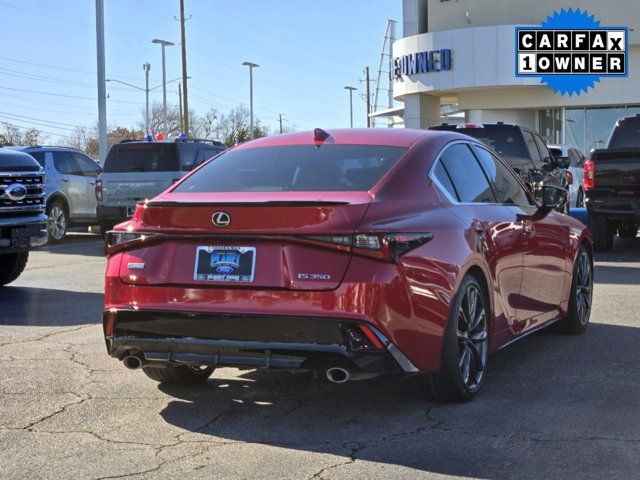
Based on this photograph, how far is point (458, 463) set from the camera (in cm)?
467

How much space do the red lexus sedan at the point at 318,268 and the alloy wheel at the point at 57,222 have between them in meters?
13.7

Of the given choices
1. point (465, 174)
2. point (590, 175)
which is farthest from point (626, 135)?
point (465, 174)

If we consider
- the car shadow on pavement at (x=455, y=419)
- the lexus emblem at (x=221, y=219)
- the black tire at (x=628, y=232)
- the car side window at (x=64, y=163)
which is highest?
the car side window at (x=64, y=163)

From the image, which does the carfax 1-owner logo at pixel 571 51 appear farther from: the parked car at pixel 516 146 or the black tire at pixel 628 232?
the parked car at pixel 516 146

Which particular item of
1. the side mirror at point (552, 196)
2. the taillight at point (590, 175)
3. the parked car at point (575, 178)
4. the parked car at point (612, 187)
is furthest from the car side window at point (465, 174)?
the parked car at point (575, 178)

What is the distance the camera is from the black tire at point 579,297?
811 centimetres

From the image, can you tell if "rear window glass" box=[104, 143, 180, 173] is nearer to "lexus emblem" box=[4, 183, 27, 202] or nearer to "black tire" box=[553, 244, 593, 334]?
"lexus emblem" box=[4, 183, 27, 202]

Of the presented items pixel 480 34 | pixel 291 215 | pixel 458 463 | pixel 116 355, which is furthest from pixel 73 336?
pixel 480 34

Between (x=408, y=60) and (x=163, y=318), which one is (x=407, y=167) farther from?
(x=408, y=60)

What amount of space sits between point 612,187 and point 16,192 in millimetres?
8331

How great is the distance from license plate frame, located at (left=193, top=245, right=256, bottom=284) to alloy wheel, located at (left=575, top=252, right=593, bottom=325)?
12.3ft

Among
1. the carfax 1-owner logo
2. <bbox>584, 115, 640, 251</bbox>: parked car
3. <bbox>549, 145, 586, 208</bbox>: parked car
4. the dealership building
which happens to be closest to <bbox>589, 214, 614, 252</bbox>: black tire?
<bbox>584, 115, 640, 251</bbox>: parked car

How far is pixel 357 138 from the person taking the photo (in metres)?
6.24

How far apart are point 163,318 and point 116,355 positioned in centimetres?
42
